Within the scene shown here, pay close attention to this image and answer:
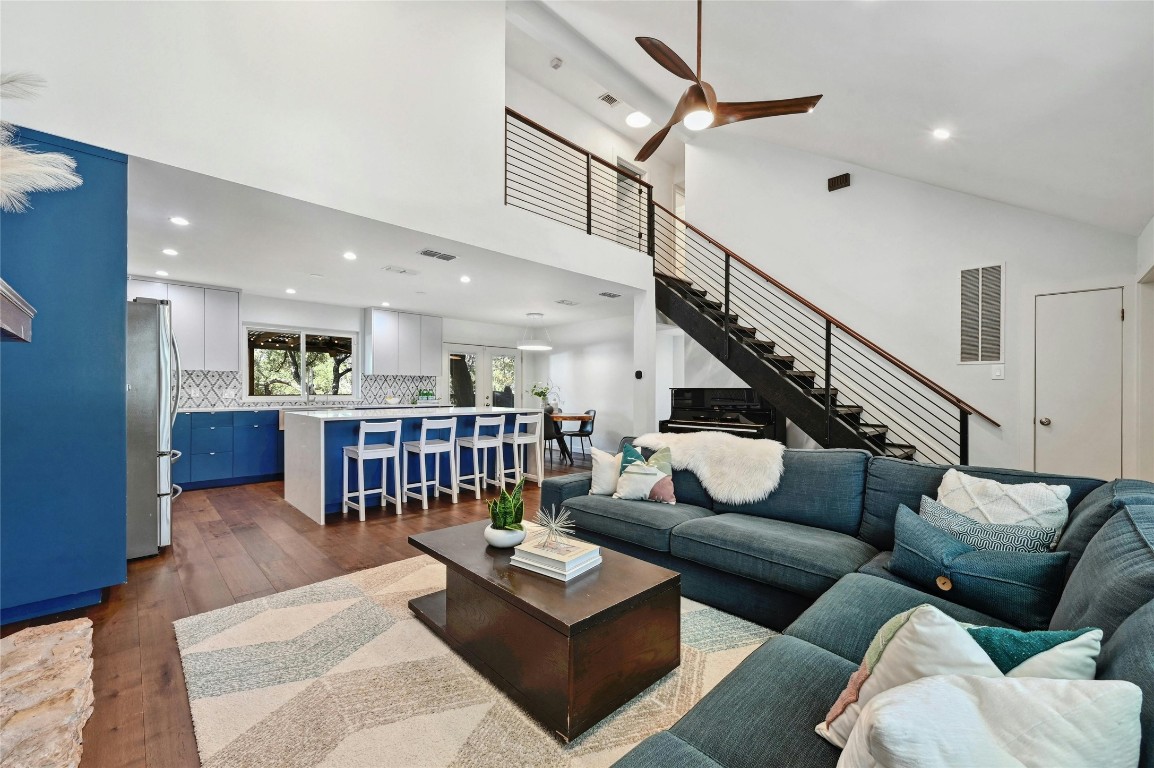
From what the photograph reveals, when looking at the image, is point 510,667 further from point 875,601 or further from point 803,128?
point 803,128

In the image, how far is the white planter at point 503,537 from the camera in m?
2.20

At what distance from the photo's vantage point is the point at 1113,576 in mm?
1129

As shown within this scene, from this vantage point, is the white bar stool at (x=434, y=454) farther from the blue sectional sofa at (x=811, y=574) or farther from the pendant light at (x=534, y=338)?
the pendant light at (x=534, y=338)

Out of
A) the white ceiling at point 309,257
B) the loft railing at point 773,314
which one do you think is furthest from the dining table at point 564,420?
the loft railing at point 773,314

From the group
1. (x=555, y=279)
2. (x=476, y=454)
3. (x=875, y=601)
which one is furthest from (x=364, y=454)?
(x=875, y=601)

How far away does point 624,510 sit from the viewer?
3.00 meters

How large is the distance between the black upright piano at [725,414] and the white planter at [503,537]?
382 cm

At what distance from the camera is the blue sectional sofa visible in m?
1.06

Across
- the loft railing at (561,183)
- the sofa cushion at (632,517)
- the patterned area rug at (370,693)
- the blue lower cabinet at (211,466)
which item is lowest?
the patterned area rug at (370,693)

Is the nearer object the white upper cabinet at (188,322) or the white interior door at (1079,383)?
the white interior door at (1079,383)

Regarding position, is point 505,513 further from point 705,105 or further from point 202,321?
point 202,321

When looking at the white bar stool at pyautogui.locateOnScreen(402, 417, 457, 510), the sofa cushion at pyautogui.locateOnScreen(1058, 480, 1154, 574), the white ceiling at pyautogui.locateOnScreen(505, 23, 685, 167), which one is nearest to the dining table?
the white bar stool at pyautogui.locateOnScreen(402, 417, 457, 510)

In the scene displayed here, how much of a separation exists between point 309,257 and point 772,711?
5.04 metres

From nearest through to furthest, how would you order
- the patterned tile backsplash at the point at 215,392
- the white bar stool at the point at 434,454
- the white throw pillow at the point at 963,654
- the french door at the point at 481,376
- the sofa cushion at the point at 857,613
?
the white throw pillow at the point at 963,654 < the sofa cushion at the point at 857,613 < the white bar stool at the point at 434,454 < the patterned tile backsplash at the point at 215,392 < the french door at the point at 481,376
